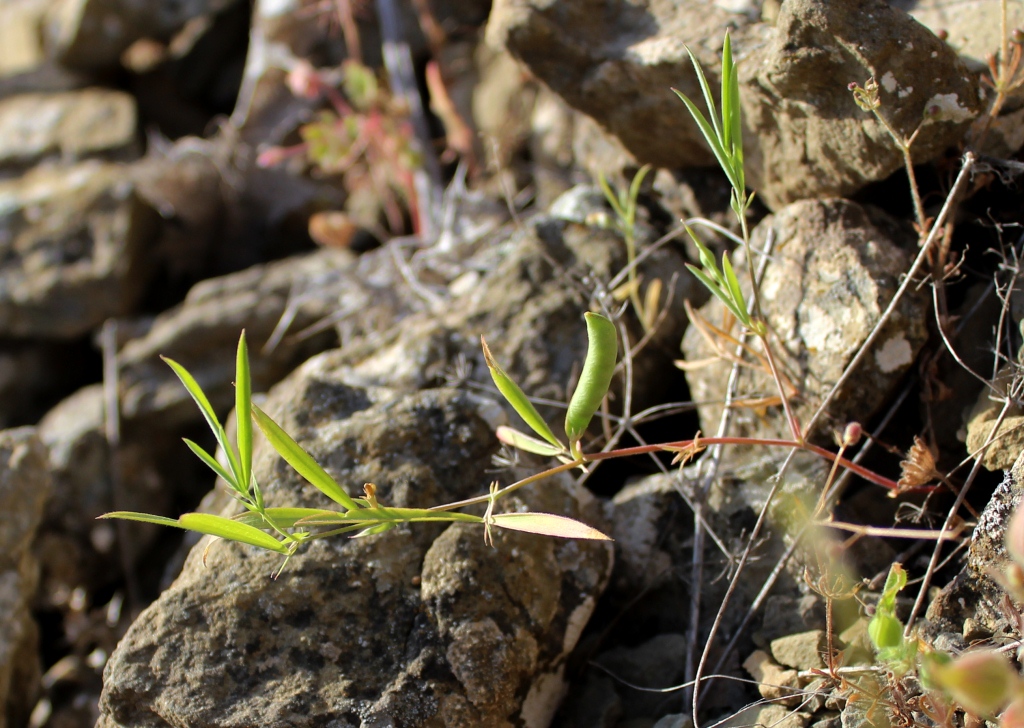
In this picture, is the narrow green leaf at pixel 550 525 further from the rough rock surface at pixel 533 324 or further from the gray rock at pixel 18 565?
the gray rock at pixel 18 565

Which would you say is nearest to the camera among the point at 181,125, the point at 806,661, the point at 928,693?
the point at 928,693

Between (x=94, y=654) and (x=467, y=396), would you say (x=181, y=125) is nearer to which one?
(x=94, y=654)

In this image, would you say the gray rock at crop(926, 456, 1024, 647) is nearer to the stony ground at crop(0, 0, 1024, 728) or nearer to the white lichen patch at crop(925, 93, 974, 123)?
the stony ground at crop(0, 0, 1024, 728)

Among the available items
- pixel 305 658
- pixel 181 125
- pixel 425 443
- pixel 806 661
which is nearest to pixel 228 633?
pixel 305 658

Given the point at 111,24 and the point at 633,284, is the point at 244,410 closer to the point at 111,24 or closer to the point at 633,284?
the point at 633,284

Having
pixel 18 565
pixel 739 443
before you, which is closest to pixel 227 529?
pixel 739 443

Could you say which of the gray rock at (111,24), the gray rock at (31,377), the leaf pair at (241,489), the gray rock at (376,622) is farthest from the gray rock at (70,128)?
the leaf pair at (241,489)

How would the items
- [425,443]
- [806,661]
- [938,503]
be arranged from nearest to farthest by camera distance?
1. [806,661]
2. [938,503]
3. [425,443]
